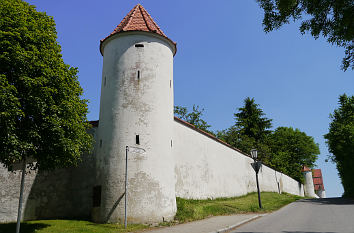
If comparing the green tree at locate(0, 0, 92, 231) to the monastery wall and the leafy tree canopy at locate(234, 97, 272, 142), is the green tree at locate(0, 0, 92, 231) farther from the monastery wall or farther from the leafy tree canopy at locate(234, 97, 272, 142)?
the leafy tree canopy at locate(234, 97, 272, 142)

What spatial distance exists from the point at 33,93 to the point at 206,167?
13.4 metres

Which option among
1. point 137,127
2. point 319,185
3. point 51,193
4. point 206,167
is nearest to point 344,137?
point 206,167

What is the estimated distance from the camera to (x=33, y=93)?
955 cm

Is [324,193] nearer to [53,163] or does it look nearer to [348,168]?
[348,168]

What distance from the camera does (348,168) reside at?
30.5 meters

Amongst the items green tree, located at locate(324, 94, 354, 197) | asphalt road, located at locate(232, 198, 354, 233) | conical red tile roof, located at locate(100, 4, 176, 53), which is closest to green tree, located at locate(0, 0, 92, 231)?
conical red tile roof, located at locate(100, 4, 176, 53)

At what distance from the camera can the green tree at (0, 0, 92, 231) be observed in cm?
893

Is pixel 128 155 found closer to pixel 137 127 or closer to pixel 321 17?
pixel 137 127

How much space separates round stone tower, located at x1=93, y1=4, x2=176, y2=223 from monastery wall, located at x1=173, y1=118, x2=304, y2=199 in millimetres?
3184

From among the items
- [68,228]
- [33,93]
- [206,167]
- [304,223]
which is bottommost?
[68,228]

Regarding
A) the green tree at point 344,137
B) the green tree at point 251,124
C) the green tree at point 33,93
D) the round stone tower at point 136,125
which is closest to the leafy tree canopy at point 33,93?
the green tree at point 33,93

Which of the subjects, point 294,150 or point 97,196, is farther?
point 294,150

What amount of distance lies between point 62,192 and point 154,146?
5.97 metres

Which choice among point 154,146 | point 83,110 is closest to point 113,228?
point 154,146
